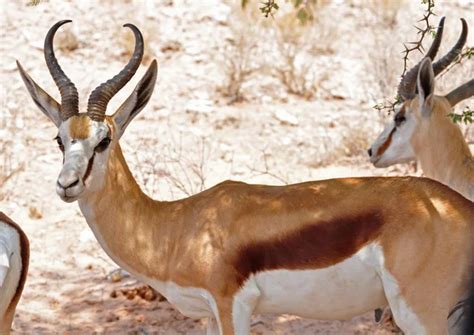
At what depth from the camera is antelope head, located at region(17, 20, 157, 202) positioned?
17.4 feet

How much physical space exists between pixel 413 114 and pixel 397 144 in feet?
0.79

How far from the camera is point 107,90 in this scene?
18.4 feet

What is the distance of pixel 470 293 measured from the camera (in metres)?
5.10

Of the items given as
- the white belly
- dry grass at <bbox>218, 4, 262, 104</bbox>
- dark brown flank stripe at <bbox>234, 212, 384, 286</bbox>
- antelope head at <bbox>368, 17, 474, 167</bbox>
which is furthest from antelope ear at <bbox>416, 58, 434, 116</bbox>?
dry grass at <bbox>218, 4, 262, 104</bbox>

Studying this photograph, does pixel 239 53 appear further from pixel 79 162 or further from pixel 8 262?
pixel 8 262

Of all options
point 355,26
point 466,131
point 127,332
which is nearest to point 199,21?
point 355,26

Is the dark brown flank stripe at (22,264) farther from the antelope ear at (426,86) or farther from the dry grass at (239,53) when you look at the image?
the dry grass at (239,53)

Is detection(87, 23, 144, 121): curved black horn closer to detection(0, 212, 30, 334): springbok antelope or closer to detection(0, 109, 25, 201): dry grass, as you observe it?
detection(0, 212, 30, 334): springbok antelope

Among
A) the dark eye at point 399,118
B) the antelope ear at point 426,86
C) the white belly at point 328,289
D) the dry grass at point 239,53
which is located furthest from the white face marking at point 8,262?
the dry grass at point 239,53

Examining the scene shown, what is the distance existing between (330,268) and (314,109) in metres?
7.25

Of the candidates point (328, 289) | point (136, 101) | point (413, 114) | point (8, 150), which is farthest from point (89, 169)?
point (8, 150)

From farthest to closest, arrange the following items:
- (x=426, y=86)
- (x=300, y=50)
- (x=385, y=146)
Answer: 1. (x=300, y=50)
2. (x=385, y=146)
3. (x=426, y=86)

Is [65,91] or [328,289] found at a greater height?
[65,91]

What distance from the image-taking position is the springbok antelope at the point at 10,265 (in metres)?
5.25
